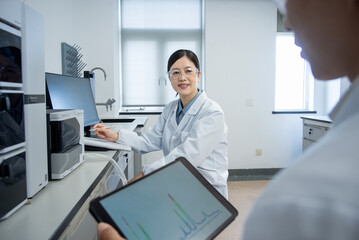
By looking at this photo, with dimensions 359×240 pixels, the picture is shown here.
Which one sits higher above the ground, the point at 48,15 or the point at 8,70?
the point at 48,15

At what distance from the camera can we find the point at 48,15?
2166 millimetres

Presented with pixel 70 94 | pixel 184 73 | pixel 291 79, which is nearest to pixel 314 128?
pixel 291 79

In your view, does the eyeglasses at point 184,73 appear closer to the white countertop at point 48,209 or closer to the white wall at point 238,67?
the white countertop at point 48,209

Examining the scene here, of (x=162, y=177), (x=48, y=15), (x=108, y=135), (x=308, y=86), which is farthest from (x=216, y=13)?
(x=162, y=177)

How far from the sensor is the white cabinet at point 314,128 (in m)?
2.78

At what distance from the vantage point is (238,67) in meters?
3.38

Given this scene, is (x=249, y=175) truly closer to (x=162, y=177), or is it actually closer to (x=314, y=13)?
(x=162, y=177)

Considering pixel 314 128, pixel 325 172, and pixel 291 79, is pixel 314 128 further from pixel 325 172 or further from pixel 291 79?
pixel 325 172

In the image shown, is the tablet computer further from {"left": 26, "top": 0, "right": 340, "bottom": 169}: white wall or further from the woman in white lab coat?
{"left": 26, "top": 0, "right": 340, "bottom": 169}: white wall

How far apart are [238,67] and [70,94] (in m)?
2.43

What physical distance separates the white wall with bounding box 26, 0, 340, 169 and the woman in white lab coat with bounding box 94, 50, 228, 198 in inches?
64.0

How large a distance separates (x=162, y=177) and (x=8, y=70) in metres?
0.46

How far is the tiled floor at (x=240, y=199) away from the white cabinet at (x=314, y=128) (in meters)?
0.78

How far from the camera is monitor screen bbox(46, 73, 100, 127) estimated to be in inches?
50.2
